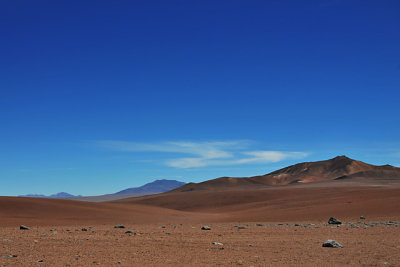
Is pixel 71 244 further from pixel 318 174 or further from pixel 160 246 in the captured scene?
pixel 318 174

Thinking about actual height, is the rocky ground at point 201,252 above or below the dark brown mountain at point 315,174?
below

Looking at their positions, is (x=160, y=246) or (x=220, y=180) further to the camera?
(x=220, y=180)

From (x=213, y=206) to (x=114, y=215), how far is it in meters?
27.2

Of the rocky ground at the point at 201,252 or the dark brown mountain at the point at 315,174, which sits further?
the dark brown mountain at the point at 315,174

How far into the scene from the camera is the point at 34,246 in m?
12.3

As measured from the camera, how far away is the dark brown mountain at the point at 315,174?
133 m

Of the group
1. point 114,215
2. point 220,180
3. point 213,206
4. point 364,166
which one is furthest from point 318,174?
point 114,215

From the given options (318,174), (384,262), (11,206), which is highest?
(318,174)

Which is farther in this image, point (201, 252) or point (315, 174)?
point (315, 174)

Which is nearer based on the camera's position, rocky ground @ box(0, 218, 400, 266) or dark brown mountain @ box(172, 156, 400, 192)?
rocky ground @ box(0, 218, 400, 266)

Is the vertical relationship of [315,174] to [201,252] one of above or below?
above

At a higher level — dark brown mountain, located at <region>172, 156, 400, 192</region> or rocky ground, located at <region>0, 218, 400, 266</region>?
dark brown mountain, located at <region>172, 156, 400, 192</region>

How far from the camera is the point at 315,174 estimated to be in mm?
176125

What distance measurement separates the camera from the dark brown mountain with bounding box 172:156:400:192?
5251 inches
